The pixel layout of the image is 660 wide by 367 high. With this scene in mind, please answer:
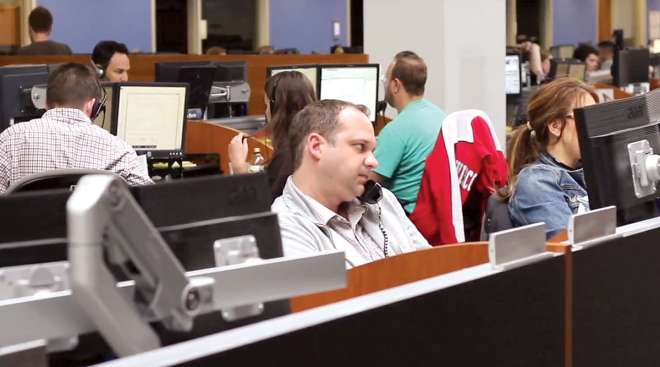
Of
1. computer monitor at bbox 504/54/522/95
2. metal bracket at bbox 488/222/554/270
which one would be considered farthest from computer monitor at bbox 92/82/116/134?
computer monitor at bbox 504/54/522/95

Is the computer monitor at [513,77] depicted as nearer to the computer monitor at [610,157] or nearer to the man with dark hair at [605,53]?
the man with dark hair at [605,53]

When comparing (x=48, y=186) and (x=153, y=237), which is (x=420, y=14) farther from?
(x=153, y=237)

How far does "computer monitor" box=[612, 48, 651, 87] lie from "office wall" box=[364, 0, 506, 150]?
3.20 m

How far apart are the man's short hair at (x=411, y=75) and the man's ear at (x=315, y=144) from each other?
240 cm

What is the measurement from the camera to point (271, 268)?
1041mm

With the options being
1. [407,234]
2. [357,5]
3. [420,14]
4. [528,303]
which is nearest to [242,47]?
[357,5]

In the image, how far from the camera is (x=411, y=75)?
484cm

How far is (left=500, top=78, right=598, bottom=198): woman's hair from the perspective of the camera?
2912 millimetres

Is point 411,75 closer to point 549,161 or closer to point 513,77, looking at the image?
point 549,161

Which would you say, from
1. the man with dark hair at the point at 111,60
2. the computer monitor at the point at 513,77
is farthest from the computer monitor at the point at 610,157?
the computer monitor at the point at 513,77

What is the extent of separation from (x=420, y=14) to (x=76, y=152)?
113 inches

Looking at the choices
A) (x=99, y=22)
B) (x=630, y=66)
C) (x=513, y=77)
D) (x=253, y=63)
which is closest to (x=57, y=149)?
(x=253, y=63)

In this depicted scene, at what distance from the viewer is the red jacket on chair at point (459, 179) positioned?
12.8 ft

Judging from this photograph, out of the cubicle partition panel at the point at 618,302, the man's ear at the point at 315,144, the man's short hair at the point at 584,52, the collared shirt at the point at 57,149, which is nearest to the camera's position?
the cubicle partition panel at the point at 618,302
